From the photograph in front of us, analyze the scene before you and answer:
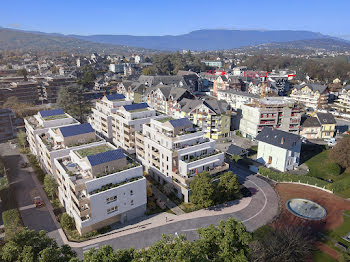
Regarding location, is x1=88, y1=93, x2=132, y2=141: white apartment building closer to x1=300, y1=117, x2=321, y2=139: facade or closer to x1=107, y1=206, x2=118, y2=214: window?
x1=107, y1=206, x2=118, y2=214: window

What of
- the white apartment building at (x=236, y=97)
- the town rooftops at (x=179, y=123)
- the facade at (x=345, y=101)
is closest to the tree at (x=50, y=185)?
the town rooftops at (x=179, y=123)

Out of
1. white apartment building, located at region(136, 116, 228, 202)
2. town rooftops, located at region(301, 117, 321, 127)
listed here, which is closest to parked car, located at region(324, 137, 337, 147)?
town rooftops, located at region(301, 117, 321, 127)

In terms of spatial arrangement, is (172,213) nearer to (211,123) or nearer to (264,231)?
(264,231)

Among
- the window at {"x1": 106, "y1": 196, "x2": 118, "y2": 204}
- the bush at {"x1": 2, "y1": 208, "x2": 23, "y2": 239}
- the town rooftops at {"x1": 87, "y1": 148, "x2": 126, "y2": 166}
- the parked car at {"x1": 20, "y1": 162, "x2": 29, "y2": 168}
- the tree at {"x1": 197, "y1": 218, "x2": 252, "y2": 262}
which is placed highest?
the town rooftops at {"x1": 87, "y1": 148, "x2": 126, "y2": 166}

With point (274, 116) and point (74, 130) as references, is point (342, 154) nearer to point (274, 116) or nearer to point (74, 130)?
point (274, 116)

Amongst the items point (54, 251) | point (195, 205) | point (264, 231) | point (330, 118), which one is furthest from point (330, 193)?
point (54, 251)

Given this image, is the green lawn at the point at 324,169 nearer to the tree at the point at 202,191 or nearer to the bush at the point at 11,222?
the tree at the point at 202,191

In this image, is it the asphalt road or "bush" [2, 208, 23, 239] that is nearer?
"bush" [2, 208, 23, 239]
